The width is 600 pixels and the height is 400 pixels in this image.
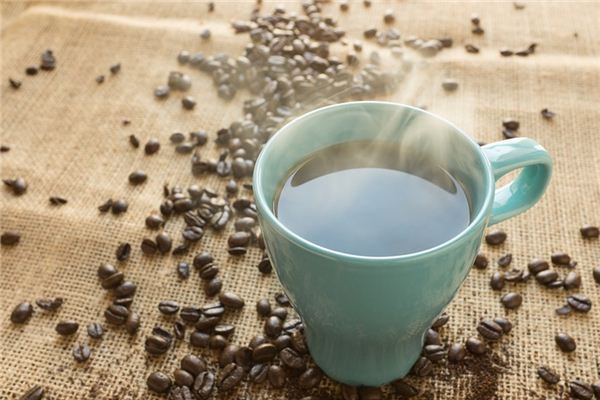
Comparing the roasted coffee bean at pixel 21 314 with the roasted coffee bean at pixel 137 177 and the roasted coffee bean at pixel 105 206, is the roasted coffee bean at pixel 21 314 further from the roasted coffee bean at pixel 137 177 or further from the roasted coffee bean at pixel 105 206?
the roasted coffee bean at pixel 137 177

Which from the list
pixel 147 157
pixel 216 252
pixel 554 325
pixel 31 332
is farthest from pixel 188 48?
pixel 554 325

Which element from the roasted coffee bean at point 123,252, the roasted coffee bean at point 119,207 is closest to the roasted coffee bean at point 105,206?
the roasted coffee bean at point 119,207

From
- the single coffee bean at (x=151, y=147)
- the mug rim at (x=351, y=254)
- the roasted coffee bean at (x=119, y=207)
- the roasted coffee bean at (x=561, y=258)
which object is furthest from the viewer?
the single coffee bean at (x=151, y=147)

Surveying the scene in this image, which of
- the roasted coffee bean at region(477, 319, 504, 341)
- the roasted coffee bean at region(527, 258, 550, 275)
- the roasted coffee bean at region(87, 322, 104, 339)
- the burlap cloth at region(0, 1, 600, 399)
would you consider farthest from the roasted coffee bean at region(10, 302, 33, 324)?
the roasted coffee bean at region(527, 258, 550, 275)

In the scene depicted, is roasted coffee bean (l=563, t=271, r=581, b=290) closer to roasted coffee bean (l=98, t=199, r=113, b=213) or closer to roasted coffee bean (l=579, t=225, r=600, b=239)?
roasted coffee bean (l=579, t=225, r=600, b=239)

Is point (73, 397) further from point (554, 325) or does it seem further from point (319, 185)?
A: point (554, 325)

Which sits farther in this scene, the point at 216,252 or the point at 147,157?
the point at 147,157
